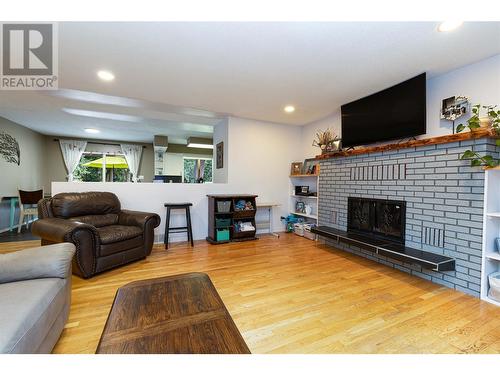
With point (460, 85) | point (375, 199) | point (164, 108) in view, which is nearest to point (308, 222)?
point (375, 199)

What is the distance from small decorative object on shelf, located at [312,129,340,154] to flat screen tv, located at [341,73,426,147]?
294mm

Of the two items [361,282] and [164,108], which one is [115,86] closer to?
[164,108]

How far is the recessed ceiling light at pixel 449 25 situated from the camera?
1.73 meters

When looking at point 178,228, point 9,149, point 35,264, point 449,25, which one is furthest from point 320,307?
point 9,149

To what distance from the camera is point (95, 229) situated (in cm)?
240

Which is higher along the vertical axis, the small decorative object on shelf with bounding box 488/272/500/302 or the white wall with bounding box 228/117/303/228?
the white wall with bounding box 228/117/303/228

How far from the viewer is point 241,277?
96.7 inches

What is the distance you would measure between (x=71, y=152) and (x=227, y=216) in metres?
5.54

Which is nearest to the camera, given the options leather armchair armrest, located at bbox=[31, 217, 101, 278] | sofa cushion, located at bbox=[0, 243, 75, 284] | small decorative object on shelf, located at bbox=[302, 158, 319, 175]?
sofa cushion, located at bbox=[0, 243, 75, 284]

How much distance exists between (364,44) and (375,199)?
6.35ft

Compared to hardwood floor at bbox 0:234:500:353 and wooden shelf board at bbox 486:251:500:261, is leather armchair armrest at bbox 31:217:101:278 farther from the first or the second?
wooden shelf board at bbox 486:251:500:261

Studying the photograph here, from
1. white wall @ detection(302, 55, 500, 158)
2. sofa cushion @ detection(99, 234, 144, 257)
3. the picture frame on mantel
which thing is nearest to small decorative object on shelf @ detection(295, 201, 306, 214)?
the picture frame on mantel

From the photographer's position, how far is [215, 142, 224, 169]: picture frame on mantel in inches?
176

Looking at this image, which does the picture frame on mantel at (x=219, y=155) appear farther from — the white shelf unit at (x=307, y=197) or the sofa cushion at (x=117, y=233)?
the sofa cushion at (x=117, y=233)
